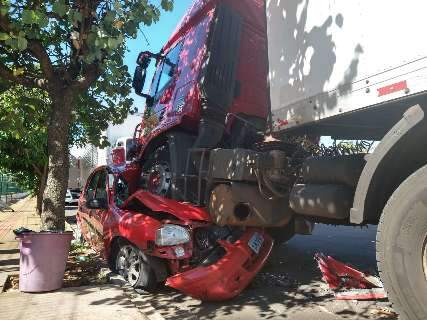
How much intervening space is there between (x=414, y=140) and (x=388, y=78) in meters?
0.47

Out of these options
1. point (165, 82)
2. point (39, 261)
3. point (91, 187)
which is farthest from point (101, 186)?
point (39, 261)

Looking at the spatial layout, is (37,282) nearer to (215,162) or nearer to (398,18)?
(215,162)

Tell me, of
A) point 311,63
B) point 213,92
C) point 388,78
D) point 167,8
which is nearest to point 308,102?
point 311,63

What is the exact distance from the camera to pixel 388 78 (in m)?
3.30

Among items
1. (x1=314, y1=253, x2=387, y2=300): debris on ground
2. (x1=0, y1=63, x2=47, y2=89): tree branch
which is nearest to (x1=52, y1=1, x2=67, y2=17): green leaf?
(x1=0, y1=63, x2=47, y2=89): tree branch

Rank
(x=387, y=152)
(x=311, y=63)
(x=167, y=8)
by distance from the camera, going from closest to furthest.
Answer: (x=387, y=152), (x=311, y=63), (x=167, y=8)

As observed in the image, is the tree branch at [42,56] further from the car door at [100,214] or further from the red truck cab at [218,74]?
the car door at [100,214]

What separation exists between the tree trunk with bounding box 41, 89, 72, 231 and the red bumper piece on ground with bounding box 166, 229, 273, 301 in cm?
252

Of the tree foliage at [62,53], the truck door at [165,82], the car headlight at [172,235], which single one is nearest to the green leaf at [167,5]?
the tree foliage at [62,53]

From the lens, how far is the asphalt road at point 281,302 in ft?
16.7

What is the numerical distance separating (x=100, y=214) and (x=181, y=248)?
2.36 meters

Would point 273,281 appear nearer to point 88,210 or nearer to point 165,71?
point 165,71

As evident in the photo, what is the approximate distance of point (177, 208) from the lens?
5.75m

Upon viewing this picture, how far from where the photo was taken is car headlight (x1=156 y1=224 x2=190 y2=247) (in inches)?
219
